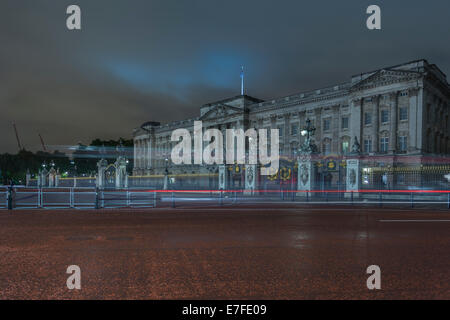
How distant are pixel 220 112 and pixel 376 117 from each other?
109 ft

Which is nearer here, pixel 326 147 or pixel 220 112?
pixel 326 147

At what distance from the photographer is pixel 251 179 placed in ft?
97.6

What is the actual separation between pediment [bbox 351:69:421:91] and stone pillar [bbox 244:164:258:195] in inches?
1019

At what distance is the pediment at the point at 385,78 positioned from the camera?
38.7 m

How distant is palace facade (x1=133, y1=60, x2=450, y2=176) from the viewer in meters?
38.6

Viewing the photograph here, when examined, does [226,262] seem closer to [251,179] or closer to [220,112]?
[251,179]

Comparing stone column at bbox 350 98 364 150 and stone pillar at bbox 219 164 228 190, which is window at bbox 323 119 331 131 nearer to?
stone column at bbox 350 98 364 150

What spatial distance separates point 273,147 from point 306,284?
53620mm

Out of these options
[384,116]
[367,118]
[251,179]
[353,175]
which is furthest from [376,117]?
[251,179]

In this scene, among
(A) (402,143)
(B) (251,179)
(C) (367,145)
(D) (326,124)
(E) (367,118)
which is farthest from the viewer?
(D) (326,124)

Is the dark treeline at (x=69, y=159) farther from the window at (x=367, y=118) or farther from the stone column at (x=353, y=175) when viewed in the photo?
the stone column at (x=353, y=175)

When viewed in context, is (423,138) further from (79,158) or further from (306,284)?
(79,158)

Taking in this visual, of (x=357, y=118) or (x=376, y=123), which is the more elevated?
(x=357, y=118)

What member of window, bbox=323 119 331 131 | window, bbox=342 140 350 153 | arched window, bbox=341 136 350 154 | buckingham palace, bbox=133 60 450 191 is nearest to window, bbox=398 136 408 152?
buckingham palace, bbox=133 60 450 191
